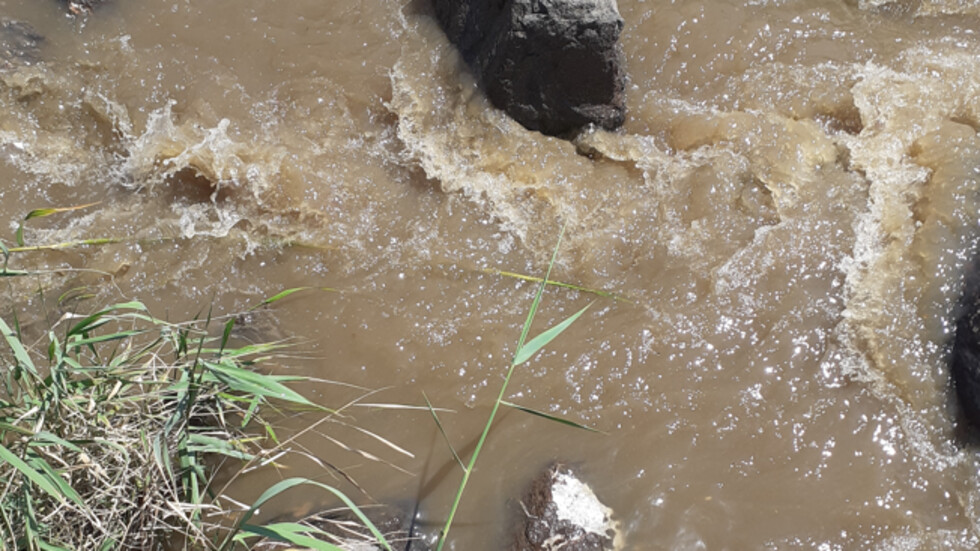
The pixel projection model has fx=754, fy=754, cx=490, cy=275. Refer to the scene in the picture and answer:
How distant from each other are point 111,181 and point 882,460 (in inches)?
131

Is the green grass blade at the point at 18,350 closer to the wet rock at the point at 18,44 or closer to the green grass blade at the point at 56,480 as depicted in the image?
the green grass blade at the point at 56,480

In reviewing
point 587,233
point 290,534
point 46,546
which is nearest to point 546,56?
point 587,233

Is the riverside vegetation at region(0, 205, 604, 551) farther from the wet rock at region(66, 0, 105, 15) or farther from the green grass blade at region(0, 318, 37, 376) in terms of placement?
the wet rock at region(66, 0, 105, 15)

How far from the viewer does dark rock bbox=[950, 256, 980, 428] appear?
2.72 m

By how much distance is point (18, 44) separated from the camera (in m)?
3.64

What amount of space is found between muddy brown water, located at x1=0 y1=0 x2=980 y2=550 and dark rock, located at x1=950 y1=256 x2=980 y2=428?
51mm

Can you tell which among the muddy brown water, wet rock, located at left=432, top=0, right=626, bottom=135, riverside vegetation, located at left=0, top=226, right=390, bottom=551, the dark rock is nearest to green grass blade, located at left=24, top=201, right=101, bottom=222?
riverside vegetation, located at left=0, top=226, right=390, bottom=551

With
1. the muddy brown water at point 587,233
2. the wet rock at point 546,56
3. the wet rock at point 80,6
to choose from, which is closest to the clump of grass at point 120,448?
the muddy brown water at point 587,233

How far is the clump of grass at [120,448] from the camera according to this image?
221 cm

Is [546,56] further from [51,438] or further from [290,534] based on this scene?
[51,438]

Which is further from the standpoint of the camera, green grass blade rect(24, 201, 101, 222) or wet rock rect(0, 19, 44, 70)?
wet rock rect(0, 19, 44, 70)

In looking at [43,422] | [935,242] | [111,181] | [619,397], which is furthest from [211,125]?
[935,242]

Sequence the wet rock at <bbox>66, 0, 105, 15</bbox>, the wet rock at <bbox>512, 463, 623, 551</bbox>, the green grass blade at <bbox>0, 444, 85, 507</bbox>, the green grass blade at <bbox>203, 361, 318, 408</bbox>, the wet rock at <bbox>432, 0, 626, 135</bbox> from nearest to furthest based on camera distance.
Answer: the green grass blade at <bbox>0, 444, 85, 507</bbox> < the green grass blade at <bbox>203, 361, 318, 408</bbox> < the wet rock at <bbox>512, 463, 623, 551</bbox> < the wet rock at <bbox>432, 0, 626, 135</bbox> < the wet rock at <bbox>66, 0, 105, 15</bbox>

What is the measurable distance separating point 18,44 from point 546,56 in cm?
257
